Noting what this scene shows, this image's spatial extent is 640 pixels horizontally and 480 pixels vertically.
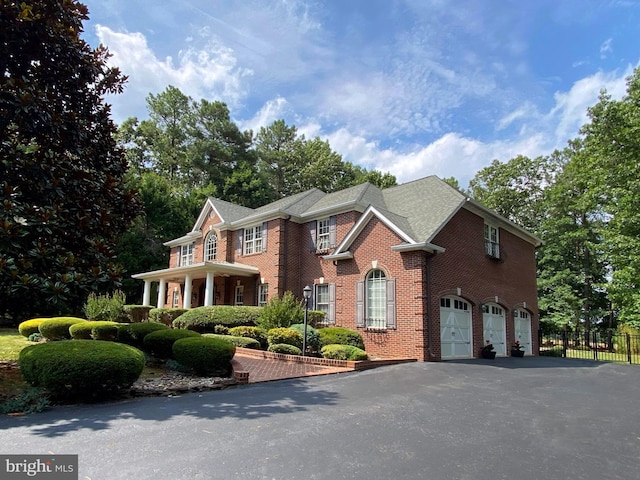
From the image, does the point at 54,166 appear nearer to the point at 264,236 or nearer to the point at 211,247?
the point at 264,236

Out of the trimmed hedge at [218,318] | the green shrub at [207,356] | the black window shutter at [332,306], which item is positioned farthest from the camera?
the trimmed hedge at [218,318]

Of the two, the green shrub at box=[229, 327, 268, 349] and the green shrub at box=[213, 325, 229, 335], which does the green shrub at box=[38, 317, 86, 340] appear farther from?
the green shrub at box=[229, 327, 268, 349]

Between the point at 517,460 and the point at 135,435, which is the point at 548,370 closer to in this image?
the point at 517,460

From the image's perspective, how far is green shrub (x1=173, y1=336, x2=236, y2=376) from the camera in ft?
32.6

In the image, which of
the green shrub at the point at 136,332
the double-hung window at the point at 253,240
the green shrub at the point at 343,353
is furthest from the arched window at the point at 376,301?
the double-hung window at the point at 253,240

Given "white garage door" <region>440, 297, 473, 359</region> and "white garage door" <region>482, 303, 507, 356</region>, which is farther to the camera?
"white garage door" <region>482, 303, 507, 356</region>

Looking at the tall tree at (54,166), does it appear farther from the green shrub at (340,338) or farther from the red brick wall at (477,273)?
the red brick wall at (477,273)

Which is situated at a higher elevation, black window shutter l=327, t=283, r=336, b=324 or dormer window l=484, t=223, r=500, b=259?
dormer window l=484, t=223, r=500, b=259

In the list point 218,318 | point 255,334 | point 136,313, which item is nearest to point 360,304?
point 255,334

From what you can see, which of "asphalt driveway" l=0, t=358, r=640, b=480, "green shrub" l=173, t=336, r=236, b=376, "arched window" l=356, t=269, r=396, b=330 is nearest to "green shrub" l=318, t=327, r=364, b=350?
"arched window" l=356, t=269, r=396, b=330

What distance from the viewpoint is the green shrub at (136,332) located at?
12859 millimetres

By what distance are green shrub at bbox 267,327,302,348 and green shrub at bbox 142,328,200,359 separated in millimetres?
3161

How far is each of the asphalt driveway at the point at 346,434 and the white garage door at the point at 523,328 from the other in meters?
11.2

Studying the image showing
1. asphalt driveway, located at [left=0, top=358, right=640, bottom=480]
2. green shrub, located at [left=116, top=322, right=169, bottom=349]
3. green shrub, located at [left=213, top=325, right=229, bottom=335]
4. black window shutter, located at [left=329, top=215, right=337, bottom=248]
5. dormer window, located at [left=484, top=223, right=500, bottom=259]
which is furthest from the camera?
black window shutter, located at [left=329, top=215, right=337, bottom=248]
